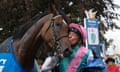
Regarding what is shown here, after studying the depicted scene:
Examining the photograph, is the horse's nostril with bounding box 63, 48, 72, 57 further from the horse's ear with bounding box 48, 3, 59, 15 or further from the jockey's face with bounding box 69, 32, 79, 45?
the horse's ear with bounding box 48, 3, 59, 15

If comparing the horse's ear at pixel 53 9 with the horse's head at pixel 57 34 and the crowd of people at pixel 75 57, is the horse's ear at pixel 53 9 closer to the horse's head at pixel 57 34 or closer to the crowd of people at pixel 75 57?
the horse's head at pixel 57 34

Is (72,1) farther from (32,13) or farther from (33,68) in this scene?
(33,68)

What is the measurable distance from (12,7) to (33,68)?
735cm

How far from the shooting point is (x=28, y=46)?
4.69 m

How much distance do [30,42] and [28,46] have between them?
0.17ft

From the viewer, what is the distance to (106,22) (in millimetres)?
15094

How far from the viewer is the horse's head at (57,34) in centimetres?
455

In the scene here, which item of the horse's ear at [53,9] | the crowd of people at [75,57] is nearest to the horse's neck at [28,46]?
the horse's ear at [53,9]

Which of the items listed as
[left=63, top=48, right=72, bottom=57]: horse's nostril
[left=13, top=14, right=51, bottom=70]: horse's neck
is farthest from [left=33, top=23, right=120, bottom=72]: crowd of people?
[left=13, top=14, right=51, bottom=70]: horse's neck

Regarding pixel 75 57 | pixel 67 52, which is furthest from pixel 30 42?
pixel 75 57

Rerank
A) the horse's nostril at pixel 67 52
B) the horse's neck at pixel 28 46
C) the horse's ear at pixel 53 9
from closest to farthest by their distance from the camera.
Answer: the horse's nostril at pixel 67 52 < the horse's neck at pixel 28 46 < the horse's ear at pixel 53 9

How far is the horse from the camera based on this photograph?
4617 millimetres

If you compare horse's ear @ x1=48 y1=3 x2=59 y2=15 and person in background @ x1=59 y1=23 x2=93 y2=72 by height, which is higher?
horse's ear @ x1=48 y1=3 x2=59 y2=15

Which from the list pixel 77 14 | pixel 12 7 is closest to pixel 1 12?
pixel 12 7
